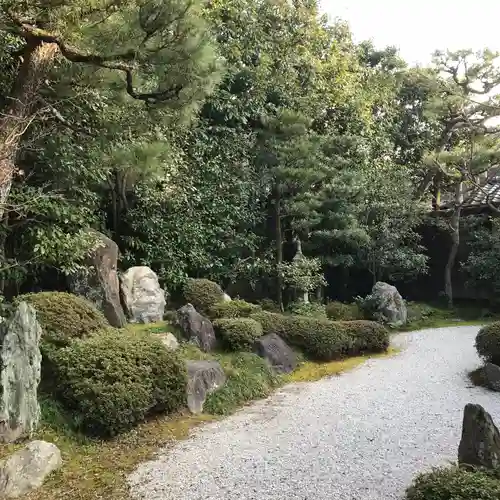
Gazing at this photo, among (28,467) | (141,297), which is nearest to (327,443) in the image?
(28,467)

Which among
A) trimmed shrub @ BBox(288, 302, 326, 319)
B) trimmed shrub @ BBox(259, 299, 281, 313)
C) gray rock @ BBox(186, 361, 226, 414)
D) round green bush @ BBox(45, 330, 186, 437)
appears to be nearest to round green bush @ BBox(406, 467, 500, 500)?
round green bush @ BBox(45, 330, 186, 437)

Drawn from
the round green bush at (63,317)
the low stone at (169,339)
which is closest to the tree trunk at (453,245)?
the low stone at (169,339)

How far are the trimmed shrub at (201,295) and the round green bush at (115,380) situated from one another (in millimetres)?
3207

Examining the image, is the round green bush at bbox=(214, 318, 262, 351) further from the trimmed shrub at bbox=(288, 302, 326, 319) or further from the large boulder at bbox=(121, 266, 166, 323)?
the trimmed shrub at bbox=(288, 302, 326, 319)

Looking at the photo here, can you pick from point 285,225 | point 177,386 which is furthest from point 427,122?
point 177,386

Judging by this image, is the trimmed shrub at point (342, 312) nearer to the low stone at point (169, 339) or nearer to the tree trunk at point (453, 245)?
the tree trunk at point (453, 245)

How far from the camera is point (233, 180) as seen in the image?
10.9 m

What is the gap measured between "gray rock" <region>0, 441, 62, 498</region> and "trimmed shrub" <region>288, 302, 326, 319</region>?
665 cm

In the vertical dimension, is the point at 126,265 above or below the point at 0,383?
above

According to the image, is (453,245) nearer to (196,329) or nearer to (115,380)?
(196,329)

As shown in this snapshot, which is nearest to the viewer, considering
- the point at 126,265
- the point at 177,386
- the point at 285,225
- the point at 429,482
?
the point at 429,482

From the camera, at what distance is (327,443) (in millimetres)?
4504

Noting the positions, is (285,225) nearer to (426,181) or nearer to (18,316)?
(426,181)

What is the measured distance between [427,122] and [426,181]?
202 cm
